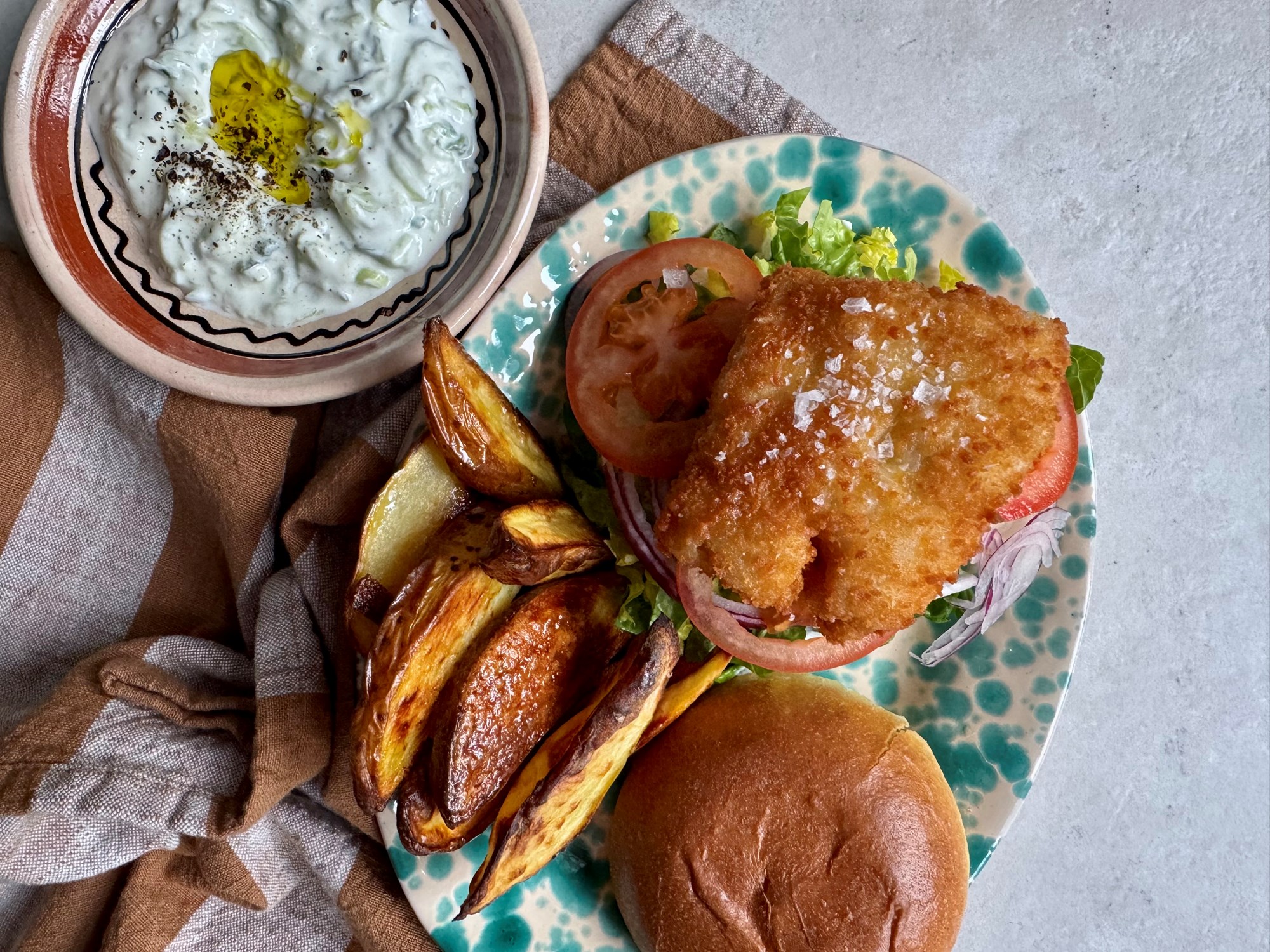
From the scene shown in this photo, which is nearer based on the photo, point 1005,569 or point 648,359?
point 648,359

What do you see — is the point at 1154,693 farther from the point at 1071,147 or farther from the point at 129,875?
the point at 129,875

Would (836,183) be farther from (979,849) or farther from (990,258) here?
(979,849)

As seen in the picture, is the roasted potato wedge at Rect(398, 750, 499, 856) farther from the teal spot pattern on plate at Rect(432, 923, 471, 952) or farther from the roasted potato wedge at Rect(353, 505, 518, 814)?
the teal spot pattern on plate at Rect(432, 923, 471, 952)

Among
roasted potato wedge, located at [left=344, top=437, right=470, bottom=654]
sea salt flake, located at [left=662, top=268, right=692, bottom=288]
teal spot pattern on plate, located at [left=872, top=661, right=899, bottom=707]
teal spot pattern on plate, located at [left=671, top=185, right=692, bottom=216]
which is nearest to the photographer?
roasted potato wedge, located at [left=344, top=437, right=470, bottom=654]

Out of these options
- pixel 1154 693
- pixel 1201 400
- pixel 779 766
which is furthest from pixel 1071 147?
pixel 779 766

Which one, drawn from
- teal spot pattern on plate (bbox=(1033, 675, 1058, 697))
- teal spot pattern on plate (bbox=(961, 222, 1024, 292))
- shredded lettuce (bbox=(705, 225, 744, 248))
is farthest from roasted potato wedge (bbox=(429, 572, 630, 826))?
teal spot pattern on plate (bbox=(961, 222, 1024, 292))

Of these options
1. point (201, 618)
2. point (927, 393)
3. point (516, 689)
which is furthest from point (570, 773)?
point (201, 618)

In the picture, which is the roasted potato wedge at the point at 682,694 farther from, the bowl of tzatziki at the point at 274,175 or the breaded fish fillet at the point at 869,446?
the bowl of tzatziki at the point at 274,175
